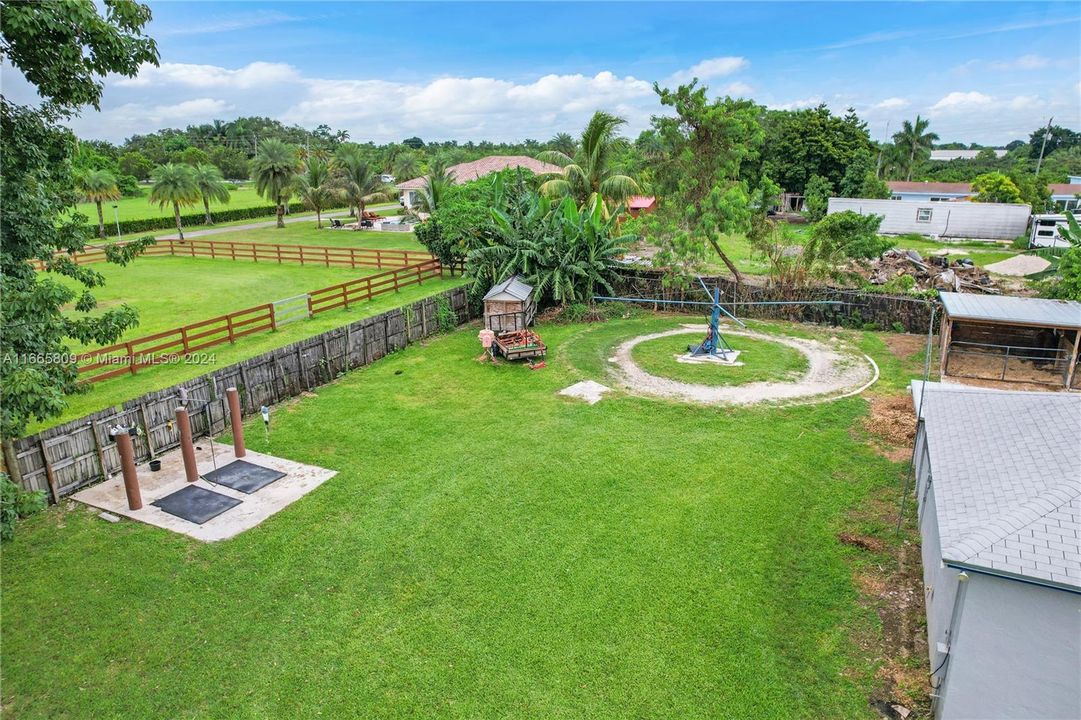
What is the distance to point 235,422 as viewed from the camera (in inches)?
438

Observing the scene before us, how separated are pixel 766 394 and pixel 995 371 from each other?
5744 mm

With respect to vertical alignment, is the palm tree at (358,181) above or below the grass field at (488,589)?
above

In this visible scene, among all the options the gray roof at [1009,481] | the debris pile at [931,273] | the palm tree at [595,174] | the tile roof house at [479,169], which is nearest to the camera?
the gray roof at [1009,481]

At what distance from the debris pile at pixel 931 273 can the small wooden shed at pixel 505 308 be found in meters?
12.9

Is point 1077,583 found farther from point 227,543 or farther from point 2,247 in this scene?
point 2,247

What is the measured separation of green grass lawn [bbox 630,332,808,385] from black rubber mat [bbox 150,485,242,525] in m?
9.87

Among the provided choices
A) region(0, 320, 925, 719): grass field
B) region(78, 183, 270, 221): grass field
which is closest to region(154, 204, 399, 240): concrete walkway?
region(78, 183, 270, 221): grass field

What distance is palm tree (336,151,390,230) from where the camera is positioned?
43031mm

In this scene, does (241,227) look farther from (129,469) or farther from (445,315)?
(129,469)

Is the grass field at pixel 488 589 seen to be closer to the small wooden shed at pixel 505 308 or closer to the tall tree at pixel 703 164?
the small wooden shed at pixel 505 308

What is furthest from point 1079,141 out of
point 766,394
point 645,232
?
point 766,394

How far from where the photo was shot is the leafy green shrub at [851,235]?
21125 millimetres

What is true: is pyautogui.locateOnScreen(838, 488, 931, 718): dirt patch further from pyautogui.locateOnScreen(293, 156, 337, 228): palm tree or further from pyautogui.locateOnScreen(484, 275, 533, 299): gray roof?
pyautogui.locateOnScreen(293, 156, 337, 228): palm tree

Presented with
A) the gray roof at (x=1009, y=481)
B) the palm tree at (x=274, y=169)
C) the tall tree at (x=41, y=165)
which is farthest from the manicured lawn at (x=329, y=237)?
the gray roof at (x=1009, y=481)
